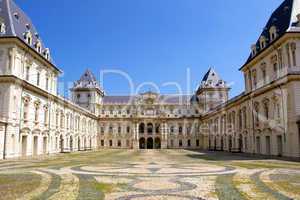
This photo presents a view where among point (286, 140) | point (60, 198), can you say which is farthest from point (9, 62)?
point (286, 140)

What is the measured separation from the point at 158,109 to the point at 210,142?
76.6 ft

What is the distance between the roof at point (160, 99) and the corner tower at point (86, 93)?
31.6ft

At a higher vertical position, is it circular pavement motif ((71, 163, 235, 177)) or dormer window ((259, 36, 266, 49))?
dormer window ((259, 36, 266, 49))

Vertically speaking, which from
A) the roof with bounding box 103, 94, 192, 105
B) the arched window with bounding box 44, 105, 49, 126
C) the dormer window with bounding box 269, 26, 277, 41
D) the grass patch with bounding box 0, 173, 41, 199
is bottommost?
the grass patch with bounding box 0, 173, 41, 199

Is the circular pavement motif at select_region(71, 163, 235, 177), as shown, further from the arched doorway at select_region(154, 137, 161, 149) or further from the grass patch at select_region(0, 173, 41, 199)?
the arched doorway at select_region(154, 137, 161, 149)

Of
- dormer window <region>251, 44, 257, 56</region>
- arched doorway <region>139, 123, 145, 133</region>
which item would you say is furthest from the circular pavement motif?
arched doorway <region>139, 123, 145, 133</region>

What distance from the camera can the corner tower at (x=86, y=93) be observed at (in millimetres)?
83688

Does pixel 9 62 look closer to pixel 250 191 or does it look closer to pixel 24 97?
pixel 24 97

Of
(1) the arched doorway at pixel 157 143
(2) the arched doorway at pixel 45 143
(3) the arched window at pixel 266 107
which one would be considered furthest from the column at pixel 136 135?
(3) the arched window at pixel 266 107

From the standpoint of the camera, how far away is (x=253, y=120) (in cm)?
4116

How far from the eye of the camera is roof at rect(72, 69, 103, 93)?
3342 inches

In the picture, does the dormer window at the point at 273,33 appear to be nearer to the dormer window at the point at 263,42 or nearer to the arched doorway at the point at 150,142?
the dormer window at the point at 263,42

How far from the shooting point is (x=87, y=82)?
283 ft

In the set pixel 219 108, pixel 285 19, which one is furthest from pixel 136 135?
pixel 285 19
